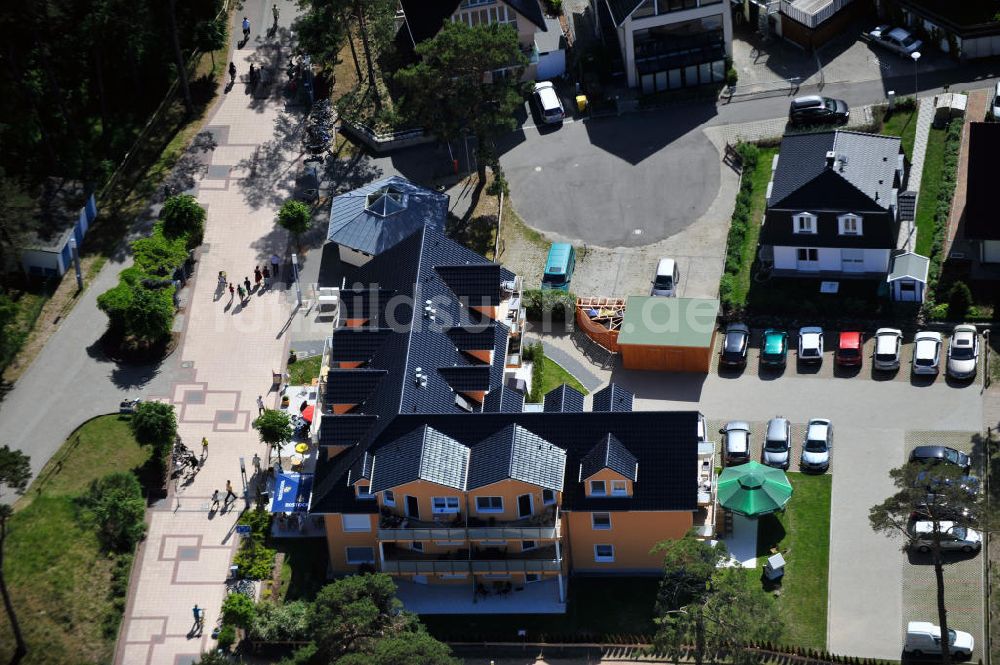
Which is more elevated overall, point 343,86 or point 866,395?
point 343,86

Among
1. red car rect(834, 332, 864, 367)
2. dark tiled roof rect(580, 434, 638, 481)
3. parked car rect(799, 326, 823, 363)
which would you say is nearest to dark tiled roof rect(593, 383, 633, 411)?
dark tiled roof rect(580, 434, 638, 481)

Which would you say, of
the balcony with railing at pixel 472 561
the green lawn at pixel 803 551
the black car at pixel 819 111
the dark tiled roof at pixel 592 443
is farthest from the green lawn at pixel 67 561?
the black car at pixel 819 111

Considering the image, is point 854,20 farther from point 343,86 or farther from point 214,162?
point 214,162

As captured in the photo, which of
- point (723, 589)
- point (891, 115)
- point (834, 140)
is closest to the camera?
point (723, 589)

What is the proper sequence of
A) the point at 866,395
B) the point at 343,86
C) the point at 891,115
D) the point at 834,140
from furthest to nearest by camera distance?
1. the point at 343,86
2. the point at 891,115
3. the point at 834,140
4. the point at 866,395

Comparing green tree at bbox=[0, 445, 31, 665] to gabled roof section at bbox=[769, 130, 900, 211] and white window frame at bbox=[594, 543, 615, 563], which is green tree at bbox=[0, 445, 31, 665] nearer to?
white window frame at bbox=[594, 543, 615, 563]

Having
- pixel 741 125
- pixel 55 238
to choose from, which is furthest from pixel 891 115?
pixel 55 238

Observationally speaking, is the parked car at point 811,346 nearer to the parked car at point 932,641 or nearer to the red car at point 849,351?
the red car at point 849,351
